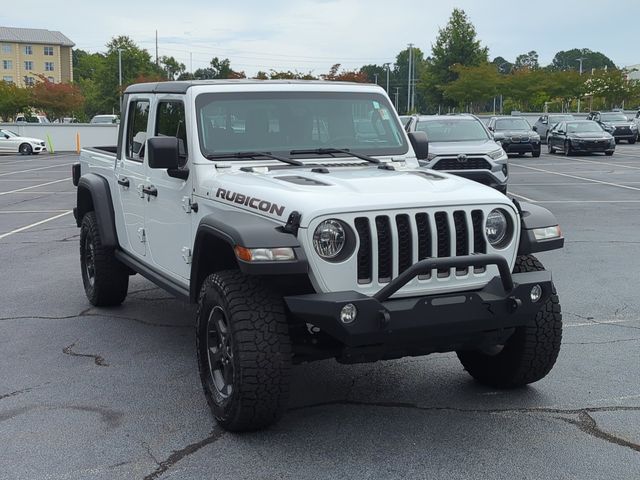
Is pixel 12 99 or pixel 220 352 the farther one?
pixel 12 99

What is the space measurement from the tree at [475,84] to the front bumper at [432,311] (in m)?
58.8

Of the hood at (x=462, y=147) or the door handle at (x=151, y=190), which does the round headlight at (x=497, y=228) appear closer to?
the door handle at (x=151, y=190)

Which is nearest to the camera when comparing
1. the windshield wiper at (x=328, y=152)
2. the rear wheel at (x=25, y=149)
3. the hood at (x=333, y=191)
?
the hood at (x=333, y=191)

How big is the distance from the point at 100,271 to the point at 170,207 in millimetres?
1985

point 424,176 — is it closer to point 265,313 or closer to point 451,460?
point 265,313

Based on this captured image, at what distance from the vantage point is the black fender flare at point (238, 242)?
4324 mm

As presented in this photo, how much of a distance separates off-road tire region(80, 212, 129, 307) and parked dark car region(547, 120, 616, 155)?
28440mm

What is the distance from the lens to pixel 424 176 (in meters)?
5.27

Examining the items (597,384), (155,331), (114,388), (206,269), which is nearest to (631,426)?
(597,384)

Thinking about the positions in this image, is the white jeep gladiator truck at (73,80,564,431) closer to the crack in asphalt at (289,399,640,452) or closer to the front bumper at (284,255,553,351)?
the front bumper at (284,255,553,351)

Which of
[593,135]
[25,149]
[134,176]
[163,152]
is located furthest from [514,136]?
[163,152]

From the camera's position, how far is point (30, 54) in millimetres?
124312

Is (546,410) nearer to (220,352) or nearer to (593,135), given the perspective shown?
(220,352)

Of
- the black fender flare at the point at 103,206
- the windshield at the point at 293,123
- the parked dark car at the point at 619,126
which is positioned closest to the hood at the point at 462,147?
the black fender flare at the point at 103,206
